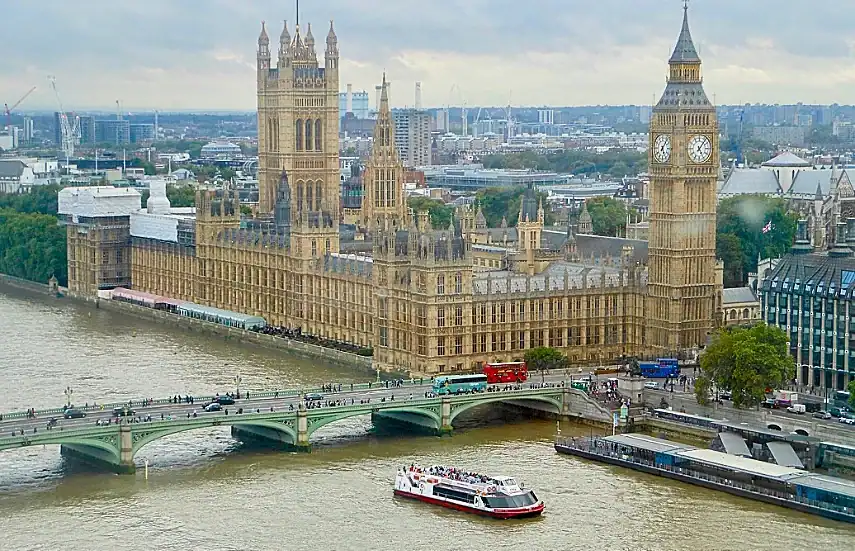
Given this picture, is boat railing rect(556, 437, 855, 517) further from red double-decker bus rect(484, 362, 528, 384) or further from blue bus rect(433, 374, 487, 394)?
red double-decker bus rect(484, 362, 528, 384)

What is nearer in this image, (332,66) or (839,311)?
(839,311)

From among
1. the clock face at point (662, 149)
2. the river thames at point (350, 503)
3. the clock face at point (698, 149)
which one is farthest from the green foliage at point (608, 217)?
the river thames at point (350, 503)

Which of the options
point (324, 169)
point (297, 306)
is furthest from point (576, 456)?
point (324, 169)

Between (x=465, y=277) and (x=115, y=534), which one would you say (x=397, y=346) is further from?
(x=115, y=534)

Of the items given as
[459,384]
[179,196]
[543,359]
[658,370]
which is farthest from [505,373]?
[179,196]

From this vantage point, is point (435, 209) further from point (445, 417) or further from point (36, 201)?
point (445, 417)

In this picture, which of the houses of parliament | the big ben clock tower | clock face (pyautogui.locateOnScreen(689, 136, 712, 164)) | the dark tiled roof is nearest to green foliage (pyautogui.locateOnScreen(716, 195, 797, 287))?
the houses of parliament
